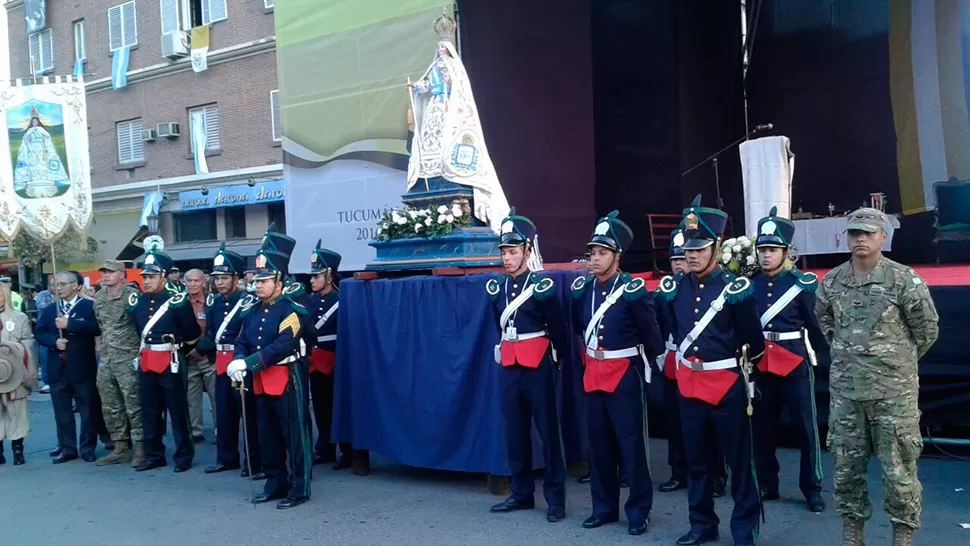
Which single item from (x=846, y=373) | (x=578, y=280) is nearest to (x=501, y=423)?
(x=578, y=280)

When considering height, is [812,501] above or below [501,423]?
below

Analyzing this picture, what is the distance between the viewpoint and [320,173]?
1347 centimetres

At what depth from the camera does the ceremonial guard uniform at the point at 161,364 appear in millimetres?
8148

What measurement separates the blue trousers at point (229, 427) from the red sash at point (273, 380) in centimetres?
107

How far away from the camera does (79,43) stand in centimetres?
2430

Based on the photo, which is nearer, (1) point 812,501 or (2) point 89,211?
(1) point 812,501

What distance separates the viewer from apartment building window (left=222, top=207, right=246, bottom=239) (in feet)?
68.6

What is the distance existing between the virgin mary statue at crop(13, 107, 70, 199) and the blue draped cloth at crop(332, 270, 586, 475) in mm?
4417

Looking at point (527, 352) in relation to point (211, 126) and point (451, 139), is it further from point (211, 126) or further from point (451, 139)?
point (211, 126)

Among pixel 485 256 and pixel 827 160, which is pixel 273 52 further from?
pixel 485 256

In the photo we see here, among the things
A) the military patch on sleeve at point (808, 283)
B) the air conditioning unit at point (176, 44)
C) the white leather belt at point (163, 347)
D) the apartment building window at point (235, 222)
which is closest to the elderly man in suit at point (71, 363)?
the white leather belt at point (163, 347)

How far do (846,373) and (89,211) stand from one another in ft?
27.5

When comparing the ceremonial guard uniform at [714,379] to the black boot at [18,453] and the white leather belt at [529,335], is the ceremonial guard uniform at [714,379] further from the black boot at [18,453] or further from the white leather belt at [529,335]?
the black boot at [18,453]

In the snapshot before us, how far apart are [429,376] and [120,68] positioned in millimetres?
18951
